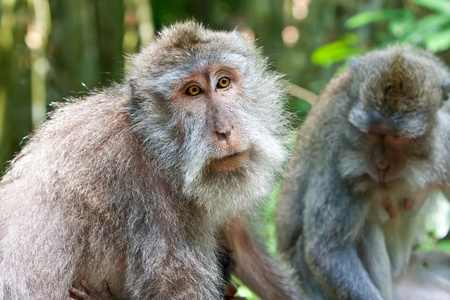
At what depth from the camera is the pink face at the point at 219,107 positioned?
374 cm

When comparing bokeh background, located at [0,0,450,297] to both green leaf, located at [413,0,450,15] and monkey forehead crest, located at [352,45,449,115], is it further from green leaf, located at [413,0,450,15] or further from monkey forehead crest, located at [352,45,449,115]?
monkey forehead crest, located at [352,45,449,115]

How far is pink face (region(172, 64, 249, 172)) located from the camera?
3.74m

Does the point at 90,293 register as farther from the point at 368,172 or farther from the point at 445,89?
the point at 445,89

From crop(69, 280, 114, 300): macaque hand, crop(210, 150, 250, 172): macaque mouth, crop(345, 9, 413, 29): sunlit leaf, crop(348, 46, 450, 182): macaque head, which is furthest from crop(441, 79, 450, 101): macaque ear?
→ crop(69, 280, 114, 300): macaque hand

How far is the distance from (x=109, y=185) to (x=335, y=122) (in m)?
2.40

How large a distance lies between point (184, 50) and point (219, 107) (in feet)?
1.62

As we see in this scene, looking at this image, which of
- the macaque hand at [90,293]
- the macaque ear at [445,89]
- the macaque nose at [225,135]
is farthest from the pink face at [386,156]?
the macaque hand at [90,293]

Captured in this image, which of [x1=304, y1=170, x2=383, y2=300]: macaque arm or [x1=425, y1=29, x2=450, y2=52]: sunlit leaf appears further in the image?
[x1=425, y1=29, x2=450, y2=52]: sunlit leaf

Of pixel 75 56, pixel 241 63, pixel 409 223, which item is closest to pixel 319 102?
pixel 409 223

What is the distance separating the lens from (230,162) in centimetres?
382

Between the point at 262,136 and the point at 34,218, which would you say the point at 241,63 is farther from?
the point at 34,218

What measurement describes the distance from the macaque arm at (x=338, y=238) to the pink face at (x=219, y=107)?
1.72m

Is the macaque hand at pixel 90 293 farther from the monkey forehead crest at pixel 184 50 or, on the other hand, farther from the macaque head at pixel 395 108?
the macaque head at pixel 395 108

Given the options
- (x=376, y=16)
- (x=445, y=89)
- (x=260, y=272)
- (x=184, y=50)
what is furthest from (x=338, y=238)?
(x=376, y=16)
